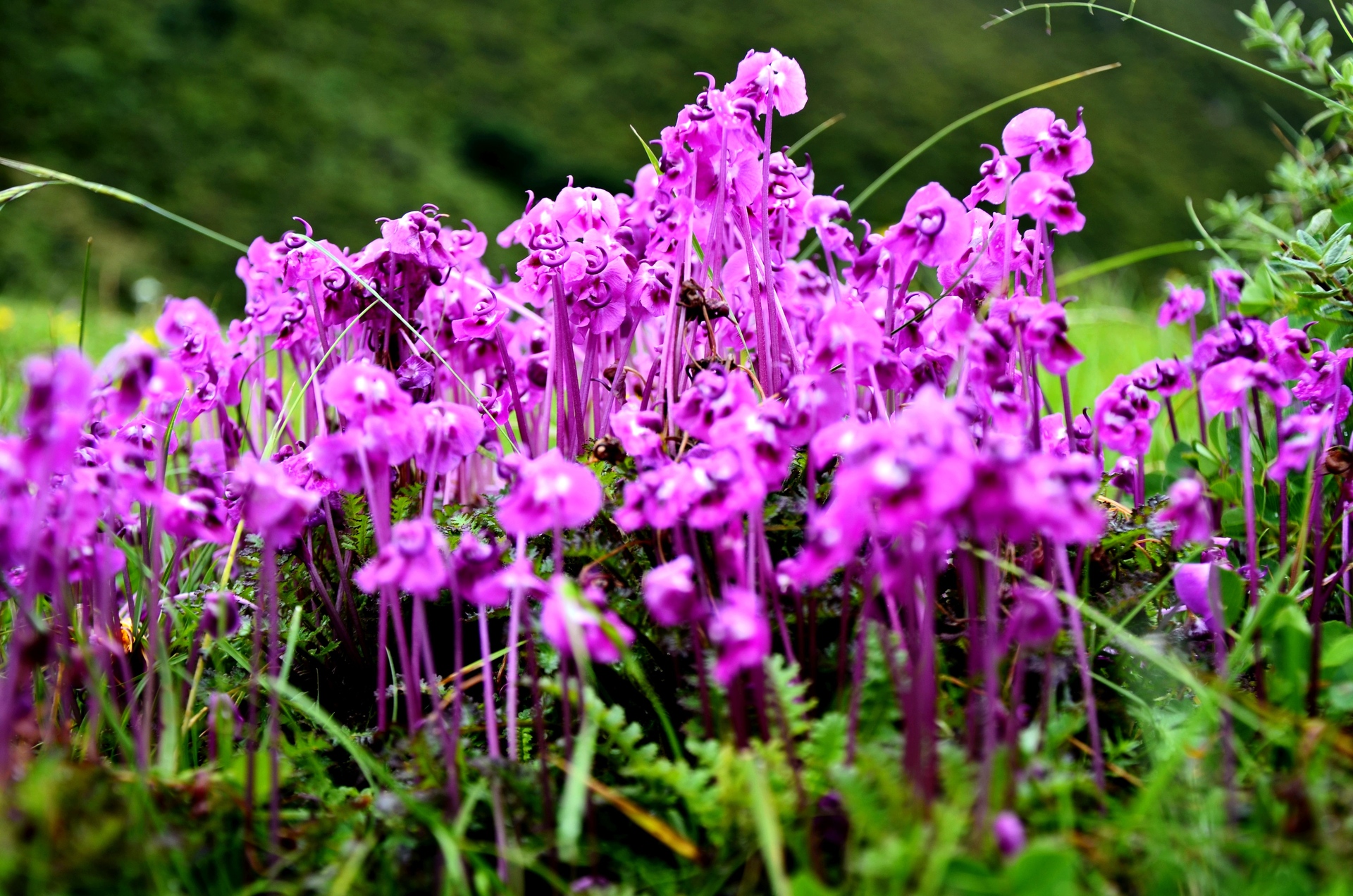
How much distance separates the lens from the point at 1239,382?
4.08 ft

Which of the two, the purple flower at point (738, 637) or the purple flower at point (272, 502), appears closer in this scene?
the purple flower at point (738, 637)

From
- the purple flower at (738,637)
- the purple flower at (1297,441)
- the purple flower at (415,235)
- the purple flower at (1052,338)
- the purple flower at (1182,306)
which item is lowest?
the purple flower at (738,637)

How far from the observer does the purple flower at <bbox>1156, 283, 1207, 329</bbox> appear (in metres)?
1.75

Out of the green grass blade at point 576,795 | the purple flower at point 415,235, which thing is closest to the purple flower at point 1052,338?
the green grass blade at point 576,795

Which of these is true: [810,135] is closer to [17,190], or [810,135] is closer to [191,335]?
[191,335]

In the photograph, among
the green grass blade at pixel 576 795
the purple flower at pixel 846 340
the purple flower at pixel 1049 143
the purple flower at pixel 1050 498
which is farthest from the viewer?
the purple flower at pixel 1049 143

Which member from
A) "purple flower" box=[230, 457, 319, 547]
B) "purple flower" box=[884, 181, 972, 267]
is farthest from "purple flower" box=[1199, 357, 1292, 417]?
"purple flower" box=[230, 457, 319, 547]

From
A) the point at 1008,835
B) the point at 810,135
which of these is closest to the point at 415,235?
the point at 810,135

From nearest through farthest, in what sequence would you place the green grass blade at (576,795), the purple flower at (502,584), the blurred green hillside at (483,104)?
1. the green grass blade at (576,795)
2. the purple flower at (502,584)
3. the blurred green hillside at (483,104)

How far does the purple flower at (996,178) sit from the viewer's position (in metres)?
1.52

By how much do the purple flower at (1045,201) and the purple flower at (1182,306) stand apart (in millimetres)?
433

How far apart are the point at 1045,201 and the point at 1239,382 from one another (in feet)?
1.20

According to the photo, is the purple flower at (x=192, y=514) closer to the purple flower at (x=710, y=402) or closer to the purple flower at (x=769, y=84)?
the purple flower at (x=710, y=402)

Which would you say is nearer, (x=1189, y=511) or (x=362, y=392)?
(x=1189, y=511)
